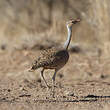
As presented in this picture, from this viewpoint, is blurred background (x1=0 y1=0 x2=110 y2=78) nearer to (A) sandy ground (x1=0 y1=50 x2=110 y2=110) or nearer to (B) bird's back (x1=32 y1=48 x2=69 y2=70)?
(A) sandy ground (x1=0 y1=50 x2=110 y2=110)

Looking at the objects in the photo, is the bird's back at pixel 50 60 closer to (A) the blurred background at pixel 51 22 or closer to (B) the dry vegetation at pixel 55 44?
(B) the dry vegetation at pixel 55 44

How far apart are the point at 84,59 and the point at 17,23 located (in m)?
4.92

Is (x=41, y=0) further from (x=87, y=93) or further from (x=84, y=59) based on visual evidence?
(x=87, y=93)

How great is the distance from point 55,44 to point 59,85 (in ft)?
17.7

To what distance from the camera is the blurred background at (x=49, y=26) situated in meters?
15.4

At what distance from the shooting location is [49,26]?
18500mm

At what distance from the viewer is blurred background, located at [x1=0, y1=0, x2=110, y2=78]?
50.6ft

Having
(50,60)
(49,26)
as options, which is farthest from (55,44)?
(50,60)

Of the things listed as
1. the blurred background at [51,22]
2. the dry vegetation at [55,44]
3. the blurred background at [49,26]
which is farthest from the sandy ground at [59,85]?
the blurred background at [51,22]

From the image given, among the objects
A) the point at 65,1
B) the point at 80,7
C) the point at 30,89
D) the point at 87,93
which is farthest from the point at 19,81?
the point at 65,1

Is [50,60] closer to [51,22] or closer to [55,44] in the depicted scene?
[55,44]

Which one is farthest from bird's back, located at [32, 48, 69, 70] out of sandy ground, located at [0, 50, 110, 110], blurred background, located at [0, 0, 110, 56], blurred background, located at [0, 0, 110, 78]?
blurred background, located at [0, 0, 110, 56]

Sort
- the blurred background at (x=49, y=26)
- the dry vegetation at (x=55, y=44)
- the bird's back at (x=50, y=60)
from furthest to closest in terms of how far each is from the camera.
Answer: the blurred background at (x=49, y=26)
the bird's back at (x=50, y=60)
the dry vegetation at (x=55, y=44)

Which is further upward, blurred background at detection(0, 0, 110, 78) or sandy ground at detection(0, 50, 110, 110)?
blurred background at detection(0, 0, 110, 78)
